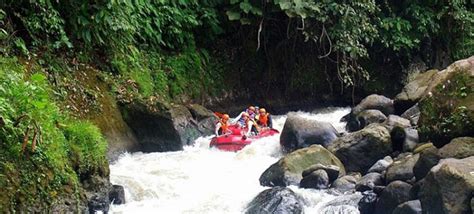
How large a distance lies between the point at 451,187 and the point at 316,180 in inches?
93.1

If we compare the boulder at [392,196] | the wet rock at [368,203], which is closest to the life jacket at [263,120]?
the wet rock at [368,203]

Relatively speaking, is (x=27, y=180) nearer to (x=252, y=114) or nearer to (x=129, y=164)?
(x=129, y=164)

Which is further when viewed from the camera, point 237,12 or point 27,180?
point 237,12

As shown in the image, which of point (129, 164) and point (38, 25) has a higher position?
point (38, 25)

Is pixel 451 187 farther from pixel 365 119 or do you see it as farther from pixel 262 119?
pixel 262 119

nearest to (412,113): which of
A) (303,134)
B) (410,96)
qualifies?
(410,96)

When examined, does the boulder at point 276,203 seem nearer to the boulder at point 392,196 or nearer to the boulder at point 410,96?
the boulder at point 392,196

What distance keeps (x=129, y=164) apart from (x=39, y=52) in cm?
201

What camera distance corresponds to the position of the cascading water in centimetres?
668

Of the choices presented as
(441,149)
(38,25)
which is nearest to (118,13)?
(38,25)

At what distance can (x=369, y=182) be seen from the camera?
7.13 meters

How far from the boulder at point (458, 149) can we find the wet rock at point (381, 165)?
1342 millimetres

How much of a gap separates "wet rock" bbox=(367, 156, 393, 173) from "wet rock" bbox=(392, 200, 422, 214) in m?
1.59

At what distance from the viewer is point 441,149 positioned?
20.7ft
